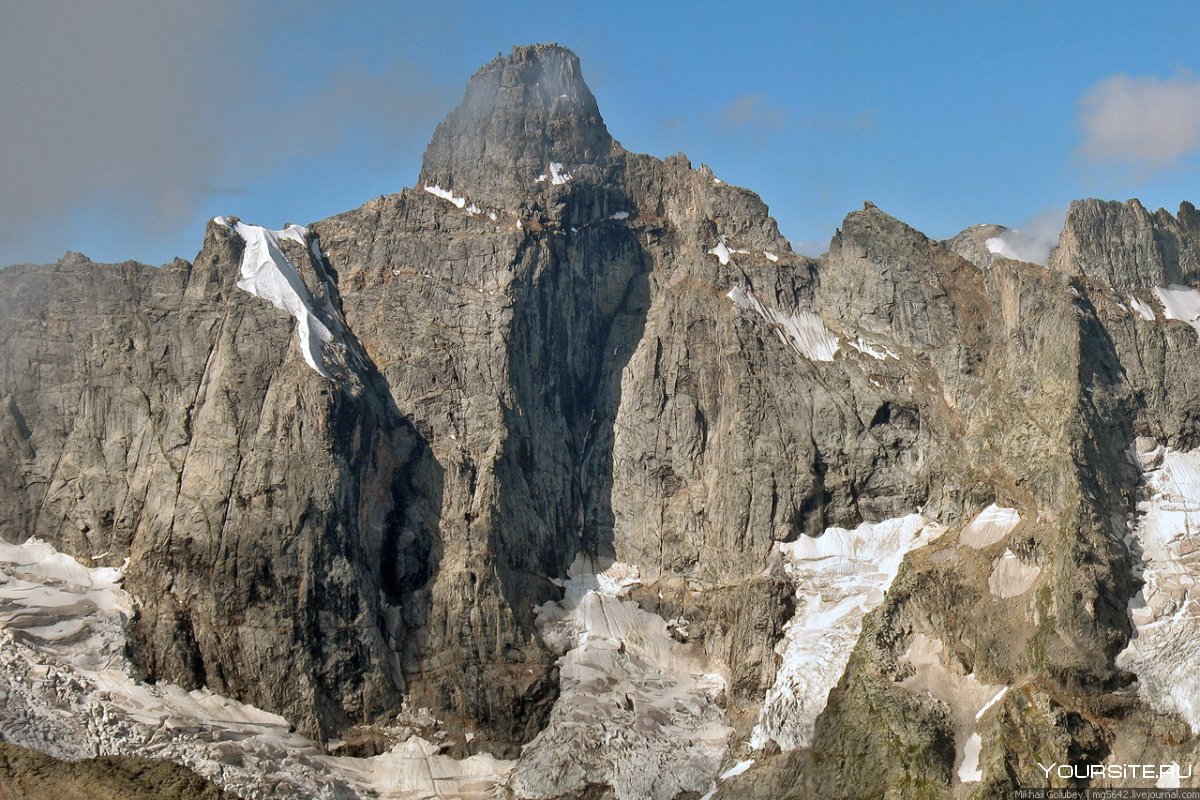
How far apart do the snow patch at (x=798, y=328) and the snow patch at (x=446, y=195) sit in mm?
25491

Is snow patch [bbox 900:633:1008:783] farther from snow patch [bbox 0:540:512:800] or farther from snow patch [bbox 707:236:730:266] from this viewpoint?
snow patch [bbox 707:236:730:266]

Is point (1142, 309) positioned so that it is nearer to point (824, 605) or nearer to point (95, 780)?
point (824, 605)

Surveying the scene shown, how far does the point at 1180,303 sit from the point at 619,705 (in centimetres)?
5746

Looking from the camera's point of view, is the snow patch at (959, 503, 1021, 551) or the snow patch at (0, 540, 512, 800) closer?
the snow patch at (0, 540, 512, 800)

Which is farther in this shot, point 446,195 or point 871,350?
point 446,195

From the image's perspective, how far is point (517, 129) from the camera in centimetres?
13700

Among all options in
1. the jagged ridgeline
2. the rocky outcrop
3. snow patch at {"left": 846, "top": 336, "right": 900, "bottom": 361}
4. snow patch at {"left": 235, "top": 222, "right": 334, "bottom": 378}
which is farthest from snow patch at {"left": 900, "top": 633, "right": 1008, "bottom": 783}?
snow patch at {"left": 235, "top": 222, "right": 334, "bottom": 378}

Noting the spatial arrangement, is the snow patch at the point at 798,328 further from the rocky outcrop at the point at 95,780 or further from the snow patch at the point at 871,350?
the rocky outcrop at the point at 95,780

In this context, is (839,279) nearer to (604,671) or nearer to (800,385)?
(800,385)

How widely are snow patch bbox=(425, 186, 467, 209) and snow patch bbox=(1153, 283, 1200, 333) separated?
59364mm

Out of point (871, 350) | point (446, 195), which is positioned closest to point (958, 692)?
point (871, 350)

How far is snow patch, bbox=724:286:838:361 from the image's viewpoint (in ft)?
409

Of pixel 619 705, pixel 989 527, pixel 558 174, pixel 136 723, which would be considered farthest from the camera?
pixel 558 174

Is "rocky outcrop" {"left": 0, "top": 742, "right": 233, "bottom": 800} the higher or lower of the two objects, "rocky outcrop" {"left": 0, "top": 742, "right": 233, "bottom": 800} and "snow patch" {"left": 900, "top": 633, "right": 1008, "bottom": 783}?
the lower
